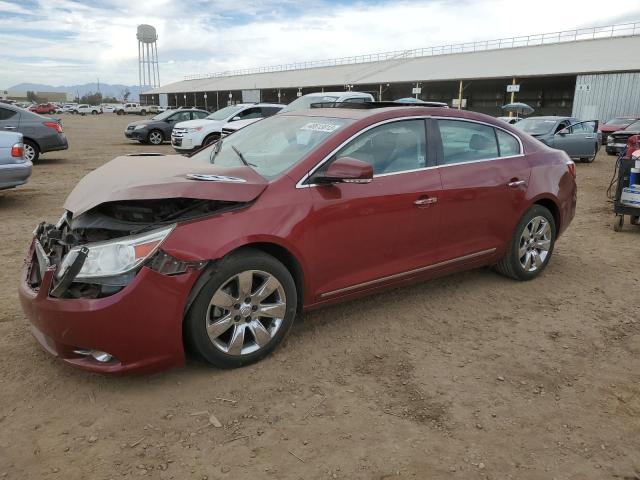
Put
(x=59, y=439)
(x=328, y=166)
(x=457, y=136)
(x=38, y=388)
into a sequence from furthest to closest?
(x=457, y=136) → (x=328, y=166) → (x=38, y=388) → (x=59, y=439)

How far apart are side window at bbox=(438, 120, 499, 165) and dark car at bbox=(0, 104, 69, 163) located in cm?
1123

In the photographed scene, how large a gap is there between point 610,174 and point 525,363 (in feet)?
41.2

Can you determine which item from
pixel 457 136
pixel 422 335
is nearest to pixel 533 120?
pixel 457 136

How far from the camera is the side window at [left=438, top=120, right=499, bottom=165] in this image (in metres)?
4.24

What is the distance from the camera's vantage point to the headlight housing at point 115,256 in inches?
111

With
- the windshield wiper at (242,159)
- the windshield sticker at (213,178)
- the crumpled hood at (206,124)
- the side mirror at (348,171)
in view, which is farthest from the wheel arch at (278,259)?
the crumpled hood at (206,124)

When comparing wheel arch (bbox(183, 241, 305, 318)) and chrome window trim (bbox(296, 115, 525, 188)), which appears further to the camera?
chrome window trim (bbox(296, 115, 525, 188))

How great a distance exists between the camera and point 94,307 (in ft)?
9.08

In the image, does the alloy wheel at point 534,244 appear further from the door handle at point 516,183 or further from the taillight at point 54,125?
the taillight at point 54,125

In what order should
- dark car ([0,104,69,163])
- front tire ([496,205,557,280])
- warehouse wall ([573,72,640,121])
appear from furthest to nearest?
warehouse wall ([573,72,640,121]) → dark car ([0,104,69,163]) → front tire ([496,205,557,280])

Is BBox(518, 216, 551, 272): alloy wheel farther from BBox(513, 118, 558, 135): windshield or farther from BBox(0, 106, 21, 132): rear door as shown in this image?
BBox(0, 106, 21, 132): rear door

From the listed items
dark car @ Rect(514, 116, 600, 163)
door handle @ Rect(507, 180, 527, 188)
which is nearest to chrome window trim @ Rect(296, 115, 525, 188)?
door handle @ Rect(507, 180, 527, 188)

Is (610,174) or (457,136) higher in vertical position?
(457,136)

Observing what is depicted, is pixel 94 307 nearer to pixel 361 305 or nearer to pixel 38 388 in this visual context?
pixel 38 388
